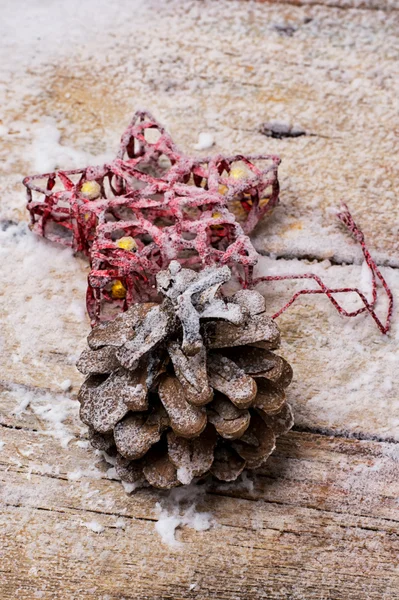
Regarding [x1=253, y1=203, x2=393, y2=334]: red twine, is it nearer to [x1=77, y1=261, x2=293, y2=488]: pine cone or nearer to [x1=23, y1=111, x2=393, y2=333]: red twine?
[x1=23, y1=111, x2=393, y2=333]: red twine

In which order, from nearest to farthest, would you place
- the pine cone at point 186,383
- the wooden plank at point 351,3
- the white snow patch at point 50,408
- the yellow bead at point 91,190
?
1. the pine cone at point 186,383
2. the white snow patch at point 50,408
3. the yellow bead at point 91,190
4. the wooden plank at point 351,3

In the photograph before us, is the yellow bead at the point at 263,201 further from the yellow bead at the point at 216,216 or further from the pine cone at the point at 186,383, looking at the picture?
the pine cone at the point at 186,383

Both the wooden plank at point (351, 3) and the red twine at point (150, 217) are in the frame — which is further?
the wooden plank at point (351, 3)

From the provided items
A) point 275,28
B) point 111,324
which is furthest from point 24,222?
point 275,28

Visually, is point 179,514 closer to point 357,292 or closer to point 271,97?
point 357,292

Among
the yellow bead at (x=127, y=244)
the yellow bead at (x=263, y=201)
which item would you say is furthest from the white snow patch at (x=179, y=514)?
the yellow bead at (x=263, y=201)

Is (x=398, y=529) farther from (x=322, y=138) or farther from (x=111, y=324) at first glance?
(x=322, y=138)
